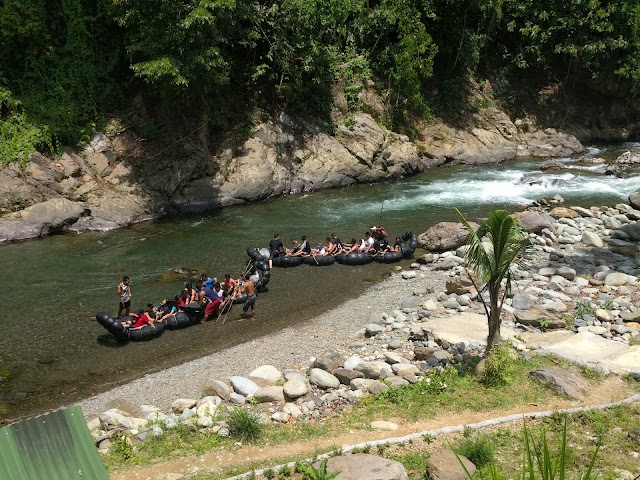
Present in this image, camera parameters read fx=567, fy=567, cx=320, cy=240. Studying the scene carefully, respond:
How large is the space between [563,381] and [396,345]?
3801mm

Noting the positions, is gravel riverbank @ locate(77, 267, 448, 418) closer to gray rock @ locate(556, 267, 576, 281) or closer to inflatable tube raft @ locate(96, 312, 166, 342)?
inflatable tube raft @ locate(96, 312, 166, 342)

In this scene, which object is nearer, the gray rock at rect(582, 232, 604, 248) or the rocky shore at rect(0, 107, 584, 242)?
the gray rock at rect(582, 232, 604, 248)

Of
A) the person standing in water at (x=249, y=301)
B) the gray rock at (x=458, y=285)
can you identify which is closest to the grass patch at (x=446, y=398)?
the gray rock at (x=458, y=285)

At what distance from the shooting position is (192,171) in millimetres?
25203

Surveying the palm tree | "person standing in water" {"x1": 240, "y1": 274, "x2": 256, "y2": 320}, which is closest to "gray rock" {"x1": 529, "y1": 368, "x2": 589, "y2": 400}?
the palm tree

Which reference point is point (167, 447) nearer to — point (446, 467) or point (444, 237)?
point (446, 467)

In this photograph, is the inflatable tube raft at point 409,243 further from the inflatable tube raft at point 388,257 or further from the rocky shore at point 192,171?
the rocky shore at point 192,171

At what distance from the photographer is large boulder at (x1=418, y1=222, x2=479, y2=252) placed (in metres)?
20.0

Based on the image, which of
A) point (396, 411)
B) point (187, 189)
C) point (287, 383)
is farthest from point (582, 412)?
point (187, 189)

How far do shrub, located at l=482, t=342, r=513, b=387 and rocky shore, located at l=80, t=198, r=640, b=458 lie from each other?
620 millimetres

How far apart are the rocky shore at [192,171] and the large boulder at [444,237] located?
8.63 m

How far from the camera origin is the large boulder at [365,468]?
6996 millimetres

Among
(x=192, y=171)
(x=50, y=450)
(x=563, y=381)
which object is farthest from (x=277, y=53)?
(x=50, y=450)

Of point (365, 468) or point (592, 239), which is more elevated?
point (365, 468)
